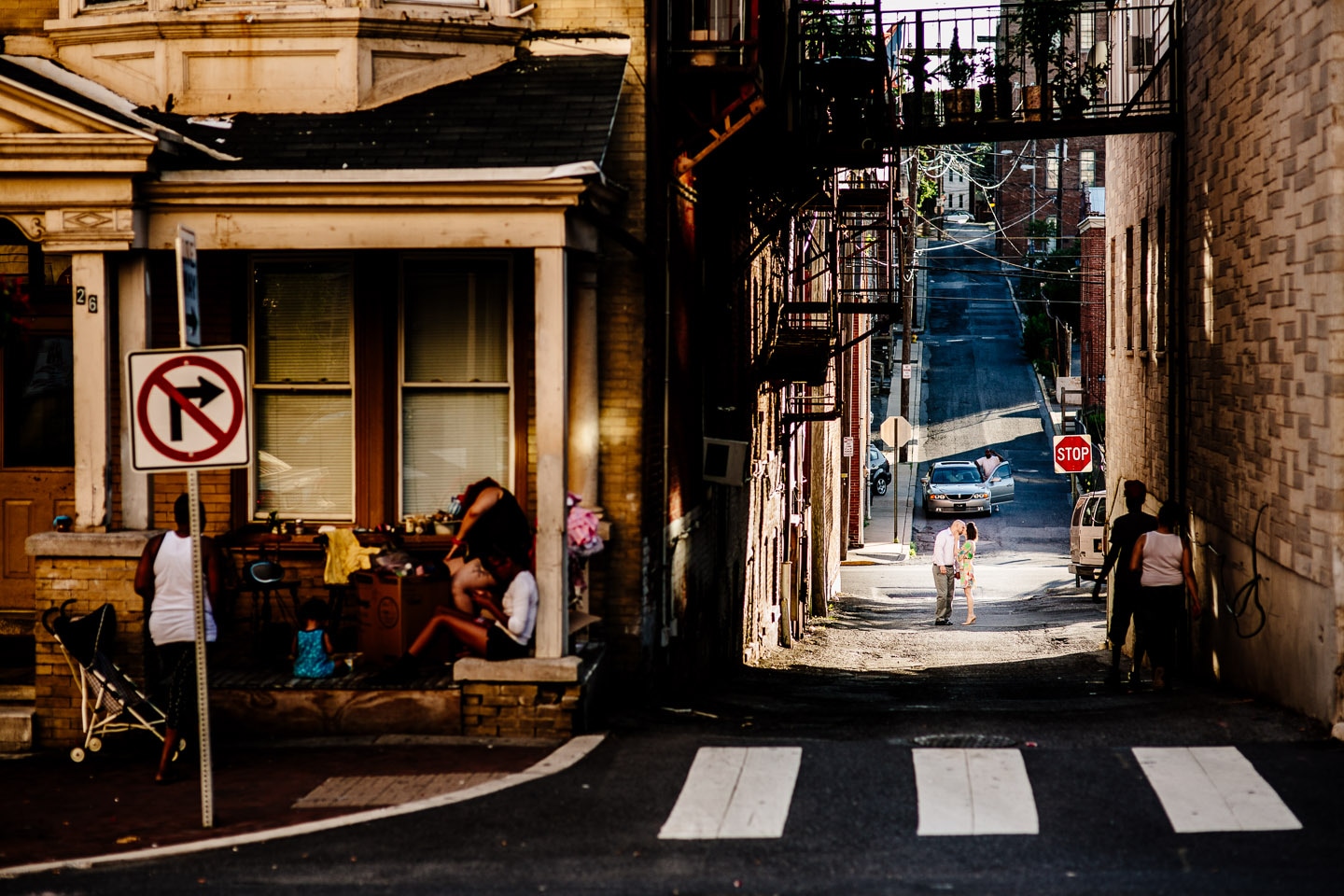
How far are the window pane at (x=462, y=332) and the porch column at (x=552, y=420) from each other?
6.05ft

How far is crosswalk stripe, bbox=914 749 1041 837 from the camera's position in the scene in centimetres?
795

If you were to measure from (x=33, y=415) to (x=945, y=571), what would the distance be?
16.9m

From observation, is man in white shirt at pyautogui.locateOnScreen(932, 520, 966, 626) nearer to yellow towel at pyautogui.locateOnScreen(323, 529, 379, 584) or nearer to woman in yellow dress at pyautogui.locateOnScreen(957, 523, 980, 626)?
woman in yellow dress at pyautogui.locateOnScreen(957, 523, 980, 626)

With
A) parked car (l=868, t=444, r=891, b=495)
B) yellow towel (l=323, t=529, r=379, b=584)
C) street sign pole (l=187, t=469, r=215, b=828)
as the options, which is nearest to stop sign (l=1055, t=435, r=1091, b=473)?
parked car (l=868, t=444, r=891, b=495)

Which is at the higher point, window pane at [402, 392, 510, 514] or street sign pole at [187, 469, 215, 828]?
window pane at [402, 392, 510, 514]

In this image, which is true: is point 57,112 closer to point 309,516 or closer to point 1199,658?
point 309,516

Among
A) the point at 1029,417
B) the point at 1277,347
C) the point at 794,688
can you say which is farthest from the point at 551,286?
the point at 1029,417

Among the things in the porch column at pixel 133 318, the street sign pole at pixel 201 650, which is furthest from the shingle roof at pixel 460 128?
the street sign pole at pixel 201 650

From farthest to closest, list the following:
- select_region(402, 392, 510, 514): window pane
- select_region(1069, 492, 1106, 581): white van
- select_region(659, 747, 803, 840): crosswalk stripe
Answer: select_region(1069, 492, 1106, 581): white van < select_region(402, 392, 510, 514): window pane < select_region(659, 747, 803, 840): crosswalk stripe

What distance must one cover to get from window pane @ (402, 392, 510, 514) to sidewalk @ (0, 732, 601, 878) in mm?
2428

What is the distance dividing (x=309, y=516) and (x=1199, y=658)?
8904 millimetres

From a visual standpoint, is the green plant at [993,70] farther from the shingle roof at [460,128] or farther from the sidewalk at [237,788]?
the sidewalk at [237,788]

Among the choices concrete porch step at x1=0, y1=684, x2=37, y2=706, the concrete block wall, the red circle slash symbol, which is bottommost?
concrete porch step at x1=0, y1=684, x2=37, y2=706

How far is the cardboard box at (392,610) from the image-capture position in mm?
11289
